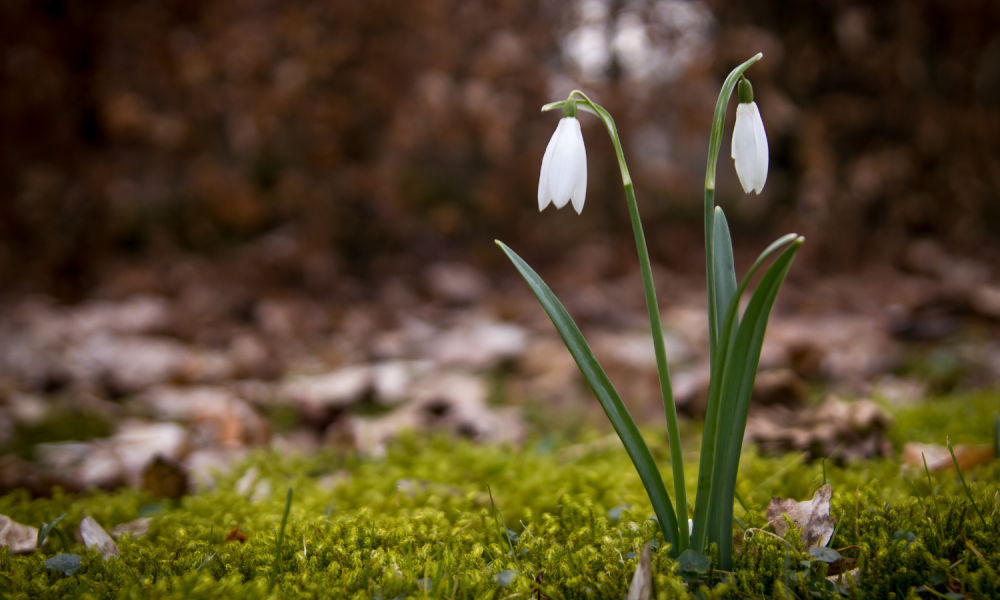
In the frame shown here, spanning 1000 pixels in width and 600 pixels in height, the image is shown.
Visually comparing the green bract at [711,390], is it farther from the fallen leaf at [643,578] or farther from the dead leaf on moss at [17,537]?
the dead leaf on moss at [17,537]

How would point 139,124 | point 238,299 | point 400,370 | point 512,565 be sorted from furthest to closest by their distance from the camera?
point 139,124 < point 238,299 < point 400,370 < point 512,565

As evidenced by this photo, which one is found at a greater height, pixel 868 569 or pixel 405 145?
pixel 405 145

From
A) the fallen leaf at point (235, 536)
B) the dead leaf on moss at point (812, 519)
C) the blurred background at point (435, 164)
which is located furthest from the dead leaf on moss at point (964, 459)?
the blurred background at point (435, 164)

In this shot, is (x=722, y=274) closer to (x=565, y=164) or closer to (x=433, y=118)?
(x=565, y=164)

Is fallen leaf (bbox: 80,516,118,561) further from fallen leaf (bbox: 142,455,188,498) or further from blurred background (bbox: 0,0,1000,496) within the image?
blurred background (bbox: 0,0,1000,496)

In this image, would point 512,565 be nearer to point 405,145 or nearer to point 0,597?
point 0,597

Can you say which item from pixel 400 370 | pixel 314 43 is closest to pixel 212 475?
pixel 400 370
